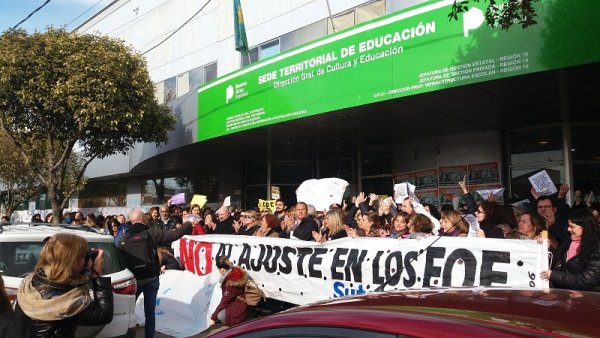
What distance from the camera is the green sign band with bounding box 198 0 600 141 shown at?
770 centimetres

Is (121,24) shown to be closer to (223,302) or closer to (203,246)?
(203,246)

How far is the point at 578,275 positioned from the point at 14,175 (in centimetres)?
2429

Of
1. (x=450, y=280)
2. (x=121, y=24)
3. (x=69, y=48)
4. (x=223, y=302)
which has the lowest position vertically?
(x=223, y=302)

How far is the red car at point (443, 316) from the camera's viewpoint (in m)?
1.65

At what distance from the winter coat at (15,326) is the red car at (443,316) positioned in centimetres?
109

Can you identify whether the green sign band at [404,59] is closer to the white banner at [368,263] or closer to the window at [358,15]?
the window at [358,15]

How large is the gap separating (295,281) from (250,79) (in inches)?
268

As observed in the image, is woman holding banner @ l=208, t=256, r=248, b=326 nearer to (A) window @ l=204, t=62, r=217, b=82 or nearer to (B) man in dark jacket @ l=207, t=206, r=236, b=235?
(B) man in dark jacket @ l=207, t=206, r=236, b=235

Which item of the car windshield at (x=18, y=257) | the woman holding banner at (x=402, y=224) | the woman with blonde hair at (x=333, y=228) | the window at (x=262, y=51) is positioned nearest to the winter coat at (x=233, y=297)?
the woman with blonde hair at (x=333, y=228)

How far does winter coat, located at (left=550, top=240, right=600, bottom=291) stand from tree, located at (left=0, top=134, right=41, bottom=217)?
21.1 m

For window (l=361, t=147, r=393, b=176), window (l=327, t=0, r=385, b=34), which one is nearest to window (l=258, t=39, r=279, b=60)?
window (l=327, t=0, r=385, b=34)

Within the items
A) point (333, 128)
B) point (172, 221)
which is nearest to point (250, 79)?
point (333, 128)

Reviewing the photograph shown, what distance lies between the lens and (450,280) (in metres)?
5.27

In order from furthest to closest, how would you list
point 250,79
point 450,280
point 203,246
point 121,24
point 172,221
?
point 121,24, point 250,79, point 172,221, point 203,246, point 450,280
